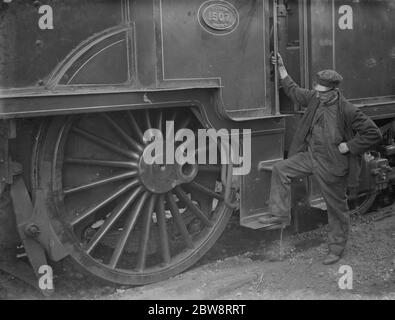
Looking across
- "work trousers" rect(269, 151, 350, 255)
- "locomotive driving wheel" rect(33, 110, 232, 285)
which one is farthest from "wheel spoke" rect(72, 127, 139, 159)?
"work trousers" rect(269, 151, 350, 255)

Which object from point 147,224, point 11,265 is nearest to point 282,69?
point 147,224

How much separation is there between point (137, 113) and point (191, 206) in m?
Answer: 0.86

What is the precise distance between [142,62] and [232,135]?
958 millimetres

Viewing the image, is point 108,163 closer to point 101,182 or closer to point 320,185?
point 101,182

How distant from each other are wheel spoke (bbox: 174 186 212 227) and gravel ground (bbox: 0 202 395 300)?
0.39m

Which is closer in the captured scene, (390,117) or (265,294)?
(265,294)

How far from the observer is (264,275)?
459 cm

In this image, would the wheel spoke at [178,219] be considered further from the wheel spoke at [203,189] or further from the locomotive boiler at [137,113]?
the wheel spoke at [203,189]

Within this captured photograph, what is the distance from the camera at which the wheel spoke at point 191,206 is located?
4605 mm

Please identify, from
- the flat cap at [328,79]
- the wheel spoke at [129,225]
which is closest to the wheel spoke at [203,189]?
the wheel spoke at [129,225]

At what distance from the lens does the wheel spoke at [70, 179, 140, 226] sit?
165 inches

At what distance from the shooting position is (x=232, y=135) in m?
4.59

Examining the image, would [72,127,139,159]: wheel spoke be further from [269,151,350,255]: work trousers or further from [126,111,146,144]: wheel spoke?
[269,151,350,255]: work trousers
